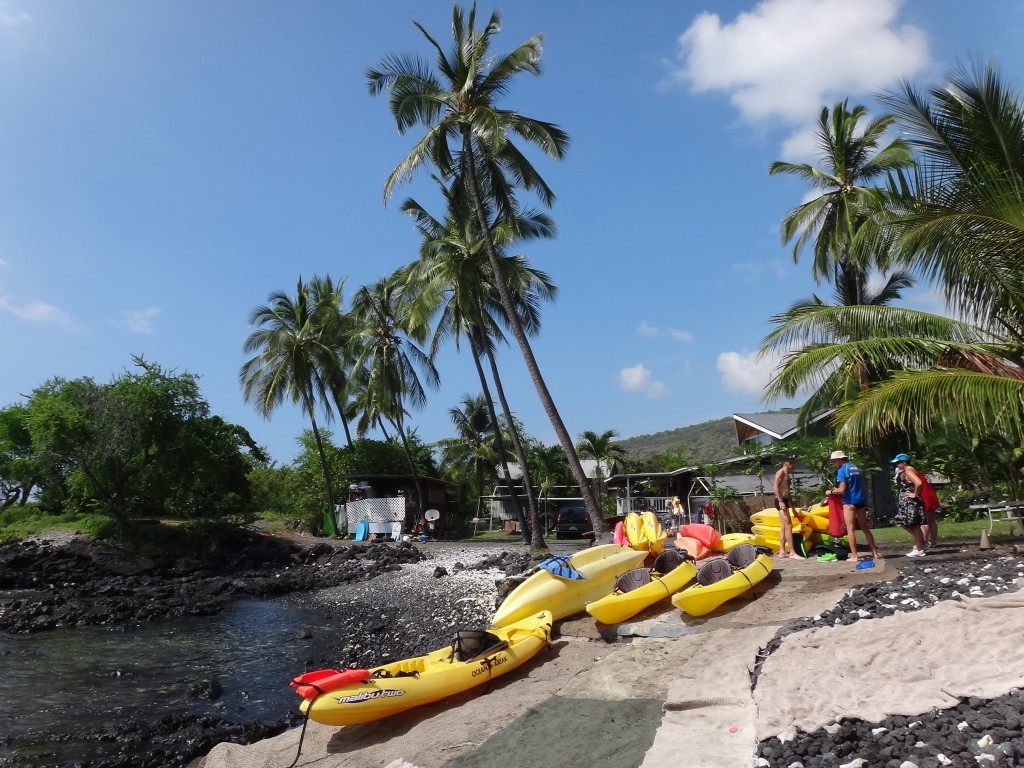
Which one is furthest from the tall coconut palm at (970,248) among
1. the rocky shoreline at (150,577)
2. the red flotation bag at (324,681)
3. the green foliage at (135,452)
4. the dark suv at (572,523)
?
the green foliage at (135,452)

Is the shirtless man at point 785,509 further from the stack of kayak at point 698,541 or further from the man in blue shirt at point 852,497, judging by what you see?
the stack of kayak at point 698,541

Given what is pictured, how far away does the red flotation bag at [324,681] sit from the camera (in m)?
7.47

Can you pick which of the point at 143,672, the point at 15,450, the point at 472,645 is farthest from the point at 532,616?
the point at 15,450

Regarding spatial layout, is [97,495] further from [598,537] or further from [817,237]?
[817,237]

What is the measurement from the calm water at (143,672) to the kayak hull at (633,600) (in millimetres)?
5125

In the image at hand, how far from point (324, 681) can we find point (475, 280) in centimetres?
1713

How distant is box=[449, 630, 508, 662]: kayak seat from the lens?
881 cm

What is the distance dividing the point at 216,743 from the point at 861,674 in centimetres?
790

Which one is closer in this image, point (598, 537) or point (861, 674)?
point (861, 674)

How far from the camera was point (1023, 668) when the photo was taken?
15.9 feet

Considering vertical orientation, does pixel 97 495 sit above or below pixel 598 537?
above

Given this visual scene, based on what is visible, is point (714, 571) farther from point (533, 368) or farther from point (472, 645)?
point (533, 368)

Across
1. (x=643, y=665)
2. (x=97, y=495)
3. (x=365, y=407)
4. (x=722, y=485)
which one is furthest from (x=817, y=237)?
(x=97, y=495)

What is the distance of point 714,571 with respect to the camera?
9.91 meters
